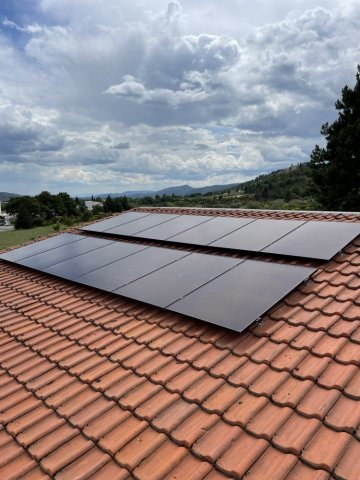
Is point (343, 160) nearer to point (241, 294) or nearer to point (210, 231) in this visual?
point (210, 231)

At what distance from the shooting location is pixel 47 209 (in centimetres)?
8269

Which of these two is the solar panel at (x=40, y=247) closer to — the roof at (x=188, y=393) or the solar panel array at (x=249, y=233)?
the solar panel array at (x=249, y=233)

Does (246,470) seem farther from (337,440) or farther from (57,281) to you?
(57,281)

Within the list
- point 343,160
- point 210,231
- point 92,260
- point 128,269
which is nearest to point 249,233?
point 210,231

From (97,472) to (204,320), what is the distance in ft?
7.62

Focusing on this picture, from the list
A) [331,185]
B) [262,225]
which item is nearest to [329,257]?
[262,225]

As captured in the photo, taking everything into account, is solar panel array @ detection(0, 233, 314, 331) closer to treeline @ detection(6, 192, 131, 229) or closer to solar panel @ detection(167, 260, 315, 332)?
solar panel @ detection(167, 260, 315, 332)

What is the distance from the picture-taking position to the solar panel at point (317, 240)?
21.1 feet

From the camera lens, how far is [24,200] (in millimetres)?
78812

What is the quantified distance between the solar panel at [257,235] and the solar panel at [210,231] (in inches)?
9.6

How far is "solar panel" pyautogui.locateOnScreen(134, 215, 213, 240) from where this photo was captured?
9.16 m

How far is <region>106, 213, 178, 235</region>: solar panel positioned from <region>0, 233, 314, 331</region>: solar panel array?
907 millimetres

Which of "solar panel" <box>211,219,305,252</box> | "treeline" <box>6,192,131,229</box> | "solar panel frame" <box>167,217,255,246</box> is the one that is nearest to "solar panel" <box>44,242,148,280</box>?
"solar panel frame" <box>167,217,255,246</box>

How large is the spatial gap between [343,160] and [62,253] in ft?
64.6
